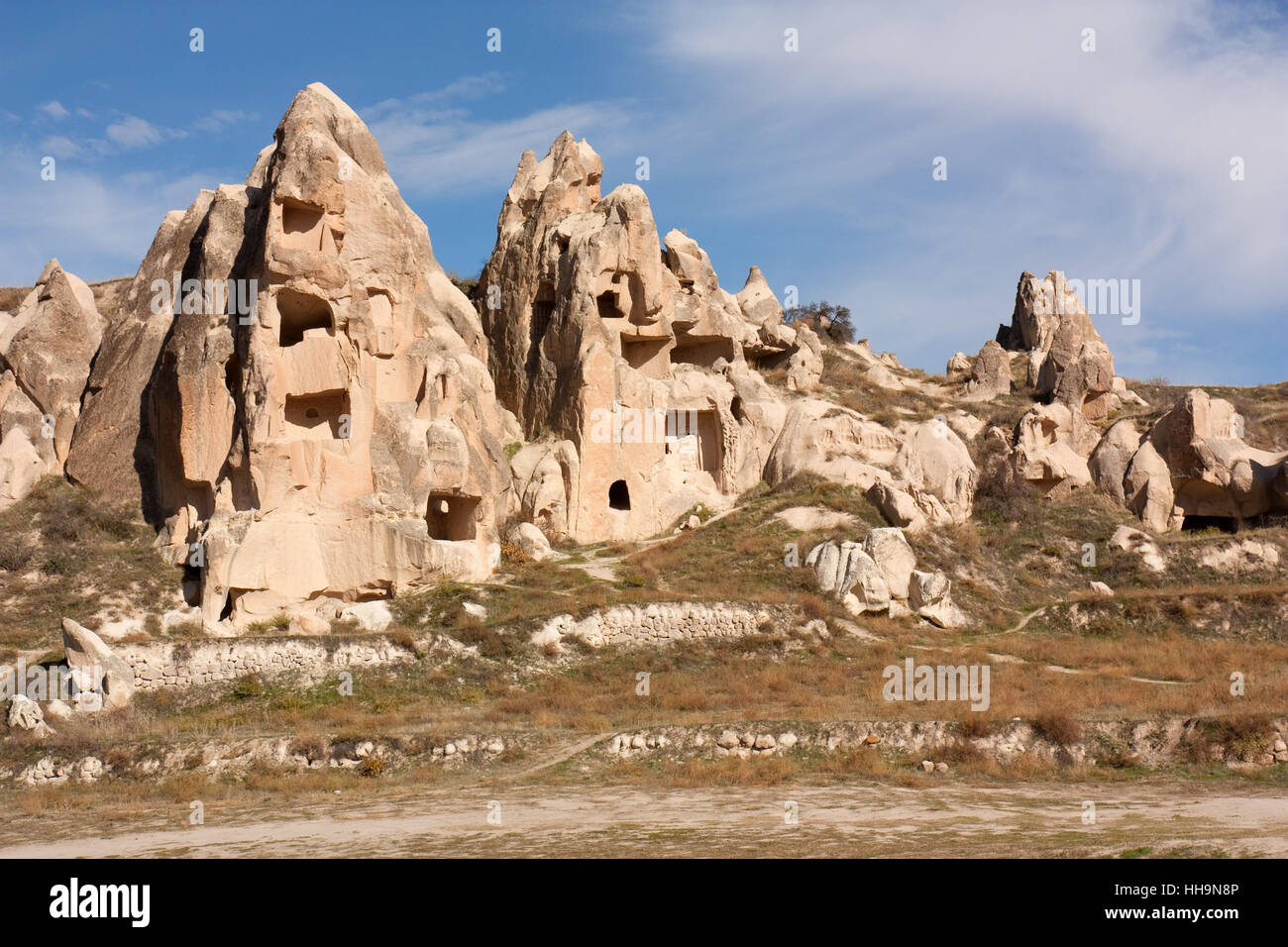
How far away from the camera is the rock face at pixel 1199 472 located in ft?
113

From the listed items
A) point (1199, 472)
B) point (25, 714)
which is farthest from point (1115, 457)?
point (25, 714)

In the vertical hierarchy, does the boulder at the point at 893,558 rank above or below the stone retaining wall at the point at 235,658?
above

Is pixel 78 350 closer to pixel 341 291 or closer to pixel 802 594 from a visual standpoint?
pixel 341 291

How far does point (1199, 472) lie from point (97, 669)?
2962 centimetres

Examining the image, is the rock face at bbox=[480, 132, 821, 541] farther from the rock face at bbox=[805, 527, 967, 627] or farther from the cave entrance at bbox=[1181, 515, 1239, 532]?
the cave entrance at bbox=[1181, 515, 1239, 532]

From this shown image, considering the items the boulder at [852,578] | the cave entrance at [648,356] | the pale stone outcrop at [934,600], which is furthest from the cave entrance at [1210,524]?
the cave entrance at [648,356]

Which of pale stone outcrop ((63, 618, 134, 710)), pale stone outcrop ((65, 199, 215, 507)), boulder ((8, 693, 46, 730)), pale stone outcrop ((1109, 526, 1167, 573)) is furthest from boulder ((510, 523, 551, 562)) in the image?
pale stone outcrop ((1109, 526, 1167, 573))

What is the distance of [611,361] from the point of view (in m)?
33.4

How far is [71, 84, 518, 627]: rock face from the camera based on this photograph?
25609 mm

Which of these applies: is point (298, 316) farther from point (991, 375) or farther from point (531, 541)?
point (991, 375)

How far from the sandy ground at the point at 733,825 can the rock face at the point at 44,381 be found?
19.3m

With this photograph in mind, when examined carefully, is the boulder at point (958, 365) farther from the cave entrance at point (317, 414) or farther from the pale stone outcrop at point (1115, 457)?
the cave entrance at point (317, 414)

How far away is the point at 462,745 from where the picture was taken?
1672cm
